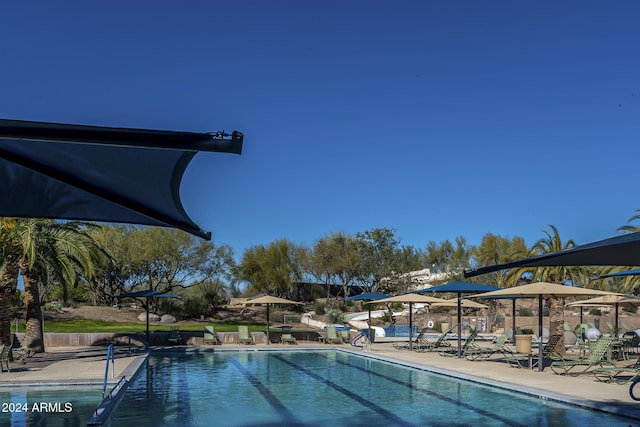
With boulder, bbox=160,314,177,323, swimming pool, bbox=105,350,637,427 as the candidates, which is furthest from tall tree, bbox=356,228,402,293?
swimming pool, bbox=105,350,637,427

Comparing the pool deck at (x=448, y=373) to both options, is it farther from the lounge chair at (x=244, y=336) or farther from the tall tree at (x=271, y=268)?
the tall tree at (x=271, y=268)

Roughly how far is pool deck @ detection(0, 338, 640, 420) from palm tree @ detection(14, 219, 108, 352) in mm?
1384

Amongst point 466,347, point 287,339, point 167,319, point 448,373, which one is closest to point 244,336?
point 287,339

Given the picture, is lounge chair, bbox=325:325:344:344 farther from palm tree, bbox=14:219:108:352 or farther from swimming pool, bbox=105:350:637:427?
palm tree, bbox=14:219:108:352

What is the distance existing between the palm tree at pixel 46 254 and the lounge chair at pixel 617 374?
13.9 meters

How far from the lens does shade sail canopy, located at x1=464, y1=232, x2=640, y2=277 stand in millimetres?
5624

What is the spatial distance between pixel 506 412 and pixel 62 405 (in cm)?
781

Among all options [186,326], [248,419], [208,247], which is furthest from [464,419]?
[208,247]

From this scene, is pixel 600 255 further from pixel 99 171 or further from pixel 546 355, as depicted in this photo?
pixel 546 355

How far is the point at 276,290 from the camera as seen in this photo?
55281mm

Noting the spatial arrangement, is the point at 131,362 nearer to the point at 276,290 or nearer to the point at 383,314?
the point at 383,314

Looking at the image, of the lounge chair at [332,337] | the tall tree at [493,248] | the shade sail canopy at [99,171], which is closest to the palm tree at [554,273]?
the lounge chair at [332,337]

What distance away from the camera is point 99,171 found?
399cm

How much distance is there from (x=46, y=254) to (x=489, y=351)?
13.3 metres
